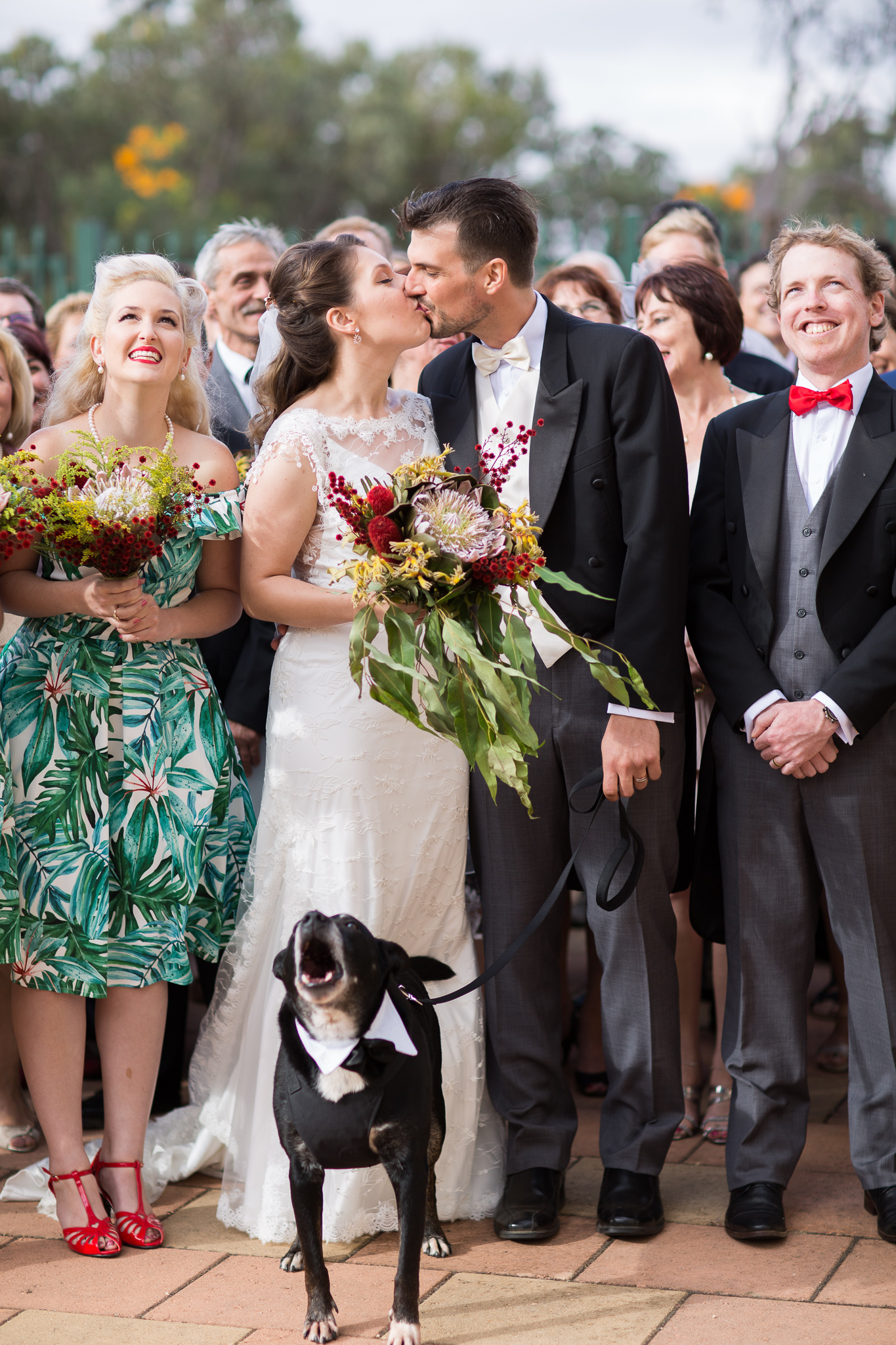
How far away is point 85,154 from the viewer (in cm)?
3028

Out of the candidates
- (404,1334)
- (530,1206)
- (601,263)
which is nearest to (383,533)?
(404,1334)

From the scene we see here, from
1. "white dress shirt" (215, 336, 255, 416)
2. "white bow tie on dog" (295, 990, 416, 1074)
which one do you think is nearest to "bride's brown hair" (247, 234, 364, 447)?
"white dress shirt" (215, 336, 255, 416)

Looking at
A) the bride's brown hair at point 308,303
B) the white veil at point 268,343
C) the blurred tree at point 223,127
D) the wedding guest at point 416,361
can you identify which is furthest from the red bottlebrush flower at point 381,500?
the blurred tree at point 223,127

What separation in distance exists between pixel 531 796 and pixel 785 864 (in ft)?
2.20

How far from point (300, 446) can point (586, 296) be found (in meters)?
1.99

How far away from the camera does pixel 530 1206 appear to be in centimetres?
349

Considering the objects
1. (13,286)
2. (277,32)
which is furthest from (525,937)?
(277,32)

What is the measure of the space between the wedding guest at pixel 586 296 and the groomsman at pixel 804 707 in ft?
4.94

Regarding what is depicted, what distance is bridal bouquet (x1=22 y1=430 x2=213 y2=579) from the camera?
319 cm

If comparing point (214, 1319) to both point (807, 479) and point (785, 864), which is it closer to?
point (785, 864)

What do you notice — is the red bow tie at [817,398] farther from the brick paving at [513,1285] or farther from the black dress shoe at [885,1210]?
the brick paving at [513,1285]

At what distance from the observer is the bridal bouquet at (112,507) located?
3.19m

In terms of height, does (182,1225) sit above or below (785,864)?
below

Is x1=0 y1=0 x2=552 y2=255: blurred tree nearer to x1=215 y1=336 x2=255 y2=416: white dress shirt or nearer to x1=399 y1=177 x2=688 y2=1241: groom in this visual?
x1=215 y1=336 x2=255 y2=416: white dress shirt
